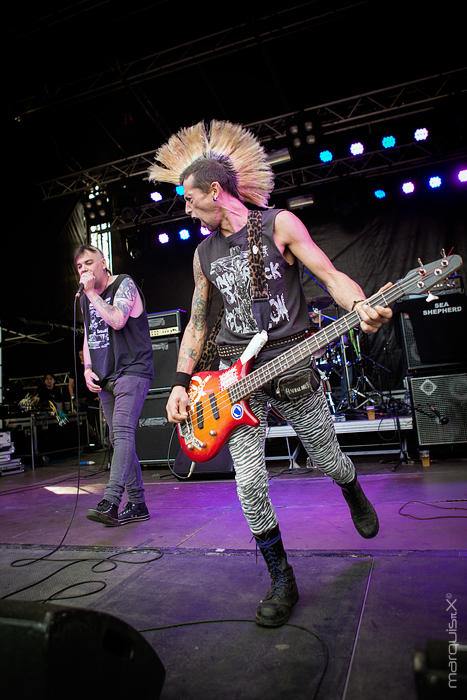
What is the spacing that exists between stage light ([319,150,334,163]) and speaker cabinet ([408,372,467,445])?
17.4 ft

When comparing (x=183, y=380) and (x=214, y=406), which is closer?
(x=214, y=406)

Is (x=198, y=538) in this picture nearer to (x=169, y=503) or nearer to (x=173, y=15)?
(x=169, y=503)

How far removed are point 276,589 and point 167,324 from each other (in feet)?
15.4

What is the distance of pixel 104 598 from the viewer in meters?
1.81

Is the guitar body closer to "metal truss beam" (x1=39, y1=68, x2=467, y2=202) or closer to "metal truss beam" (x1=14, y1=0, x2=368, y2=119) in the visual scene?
"metal truss beam" (x1=14, y1=0, x2=368, y2=119)

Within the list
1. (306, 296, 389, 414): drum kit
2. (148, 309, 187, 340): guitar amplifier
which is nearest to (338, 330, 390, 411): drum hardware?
(306, 296, 389, 414): drum kit

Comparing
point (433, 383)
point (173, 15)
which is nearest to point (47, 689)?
point (433, 383)

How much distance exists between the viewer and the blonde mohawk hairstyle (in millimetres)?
2088

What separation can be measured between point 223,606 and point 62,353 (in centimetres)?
1183

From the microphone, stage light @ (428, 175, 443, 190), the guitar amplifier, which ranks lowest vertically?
the microphone

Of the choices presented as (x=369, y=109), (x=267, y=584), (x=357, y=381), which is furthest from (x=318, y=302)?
(x=267, y=584)

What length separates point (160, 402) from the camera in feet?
19.0

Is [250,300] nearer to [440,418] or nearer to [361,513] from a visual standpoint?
[361,513]

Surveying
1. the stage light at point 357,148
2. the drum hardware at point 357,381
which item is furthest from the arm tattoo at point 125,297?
the stage light at point 357,148
